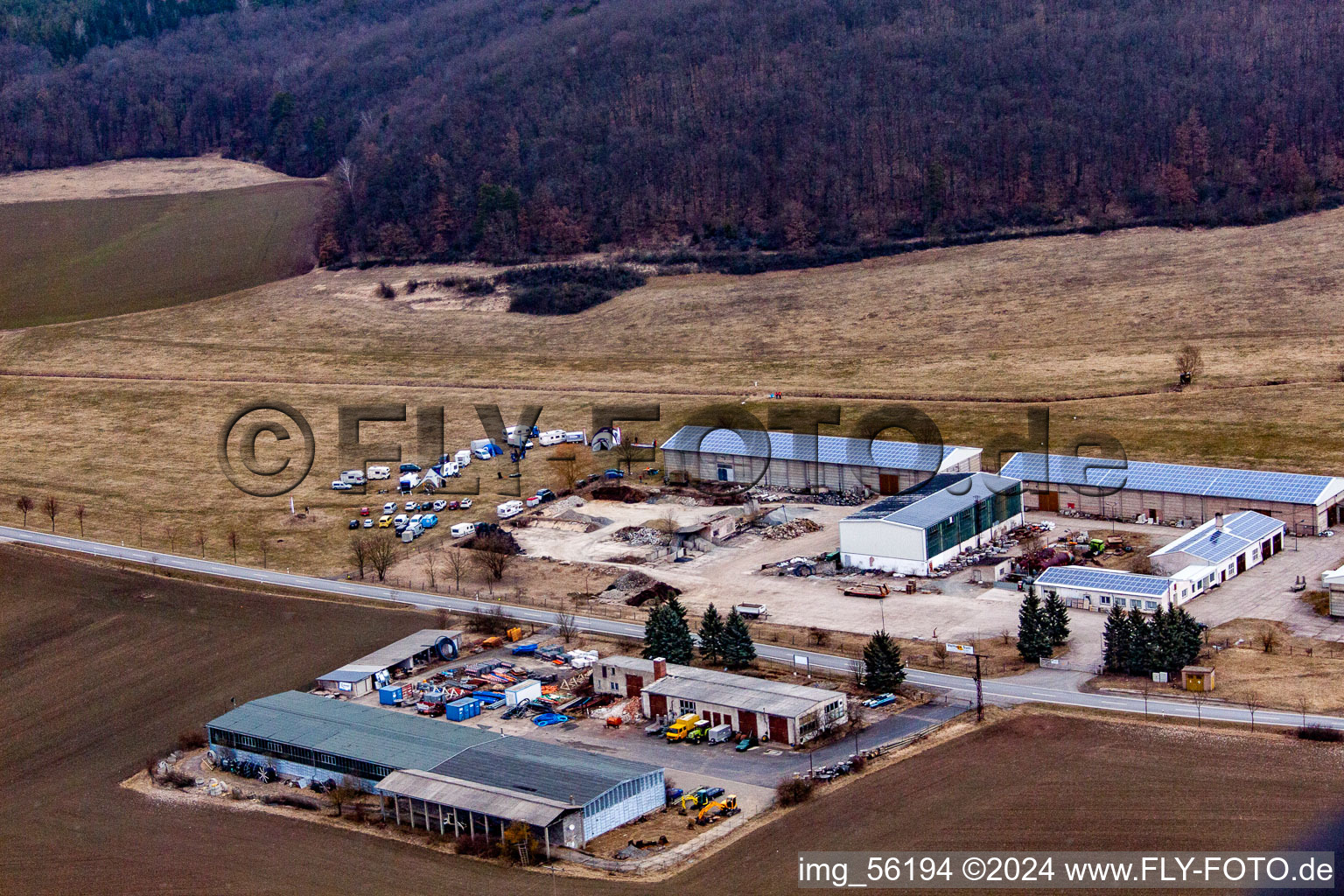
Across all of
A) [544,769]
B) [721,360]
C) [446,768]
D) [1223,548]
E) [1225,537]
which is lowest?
[446,768]

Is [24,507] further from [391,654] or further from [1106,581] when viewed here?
[1106,581]

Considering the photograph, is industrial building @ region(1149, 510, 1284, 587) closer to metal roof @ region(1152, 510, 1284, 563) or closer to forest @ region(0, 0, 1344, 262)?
metal roof @ region(1152, 510, 1284, 563)

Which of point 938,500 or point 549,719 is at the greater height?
point 938,500

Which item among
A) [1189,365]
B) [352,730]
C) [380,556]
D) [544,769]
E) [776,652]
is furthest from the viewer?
[1189,365]

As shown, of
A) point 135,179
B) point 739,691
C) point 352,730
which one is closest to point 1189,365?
point 739,691

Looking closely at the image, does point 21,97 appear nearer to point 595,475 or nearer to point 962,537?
point 595,475

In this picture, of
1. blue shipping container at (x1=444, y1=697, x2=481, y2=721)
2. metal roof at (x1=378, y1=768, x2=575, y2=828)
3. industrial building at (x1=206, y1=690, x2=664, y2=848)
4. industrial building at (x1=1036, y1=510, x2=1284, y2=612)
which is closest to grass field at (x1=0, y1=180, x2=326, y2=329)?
industrial building at (x1=206, y1=690, x2=664, y2=848)

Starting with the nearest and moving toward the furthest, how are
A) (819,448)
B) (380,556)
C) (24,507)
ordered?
(380,556) → (819,448) → (24,507)

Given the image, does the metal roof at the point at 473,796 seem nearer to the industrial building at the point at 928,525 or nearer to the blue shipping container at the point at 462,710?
the blue shipping container at the point at 462,710
